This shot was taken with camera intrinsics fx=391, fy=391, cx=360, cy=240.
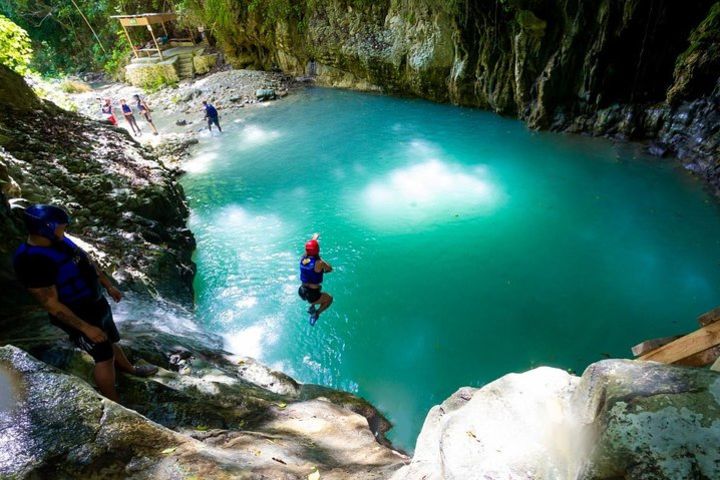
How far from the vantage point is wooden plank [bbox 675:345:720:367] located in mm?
2621

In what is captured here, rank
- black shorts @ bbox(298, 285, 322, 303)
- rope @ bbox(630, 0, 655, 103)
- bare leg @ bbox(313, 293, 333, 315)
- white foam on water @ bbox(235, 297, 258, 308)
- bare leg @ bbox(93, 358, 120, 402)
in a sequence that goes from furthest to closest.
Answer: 1. rope @ bbox(630, 0, 655, 103)
2. white foam on water @ bbox(235, 297, 258, 308)
3. bare leg @ bbox(313, 293, 333, 315)
4. black shorts @ bbox(298, 285, 322, 303)
5. bare leg @ bbox(93, 358, 120, 402)

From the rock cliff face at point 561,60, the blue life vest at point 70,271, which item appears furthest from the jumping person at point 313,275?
the rock cliff face at point 561,60

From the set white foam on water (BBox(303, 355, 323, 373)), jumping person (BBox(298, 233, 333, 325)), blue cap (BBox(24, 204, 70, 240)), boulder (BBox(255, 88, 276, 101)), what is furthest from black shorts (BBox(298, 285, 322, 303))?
boulder (BBox(255, 88, 276, 101))

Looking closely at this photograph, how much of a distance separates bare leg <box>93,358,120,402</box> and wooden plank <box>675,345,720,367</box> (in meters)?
4.64

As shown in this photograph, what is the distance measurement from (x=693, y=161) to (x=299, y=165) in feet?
38.3

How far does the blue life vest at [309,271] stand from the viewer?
623cm

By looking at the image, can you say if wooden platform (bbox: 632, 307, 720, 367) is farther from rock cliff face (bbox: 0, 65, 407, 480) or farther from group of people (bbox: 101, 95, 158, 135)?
group of people (bbox: 101, 95, 158, 135)

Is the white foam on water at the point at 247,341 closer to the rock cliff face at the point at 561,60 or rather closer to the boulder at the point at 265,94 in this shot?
the rock cliff face at the point at 561,60

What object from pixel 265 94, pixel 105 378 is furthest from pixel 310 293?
pixel 265 94

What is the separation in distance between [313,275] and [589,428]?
4.74 meters

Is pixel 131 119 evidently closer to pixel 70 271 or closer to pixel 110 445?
pixel 70 271

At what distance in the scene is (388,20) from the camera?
61.1ft

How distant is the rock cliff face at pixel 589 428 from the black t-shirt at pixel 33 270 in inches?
126

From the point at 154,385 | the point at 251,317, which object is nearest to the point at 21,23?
the point at 251,317
